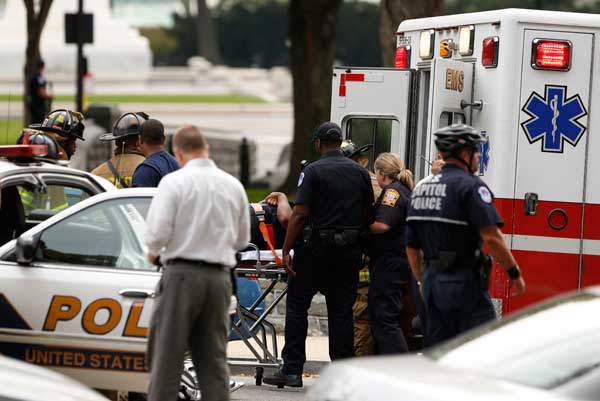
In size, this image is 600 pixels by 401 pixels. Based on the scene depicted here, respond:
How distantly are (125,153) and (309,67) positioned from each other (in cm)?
1287

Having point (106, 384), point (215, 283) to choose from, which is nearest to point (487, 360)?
point (215, 283)

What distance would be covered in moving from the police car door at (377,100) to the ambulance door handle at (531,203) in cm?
135

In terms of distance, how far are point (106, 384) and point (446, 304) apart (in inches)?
75.1

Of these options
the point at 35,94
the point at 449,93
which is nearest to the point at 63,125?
the point at 449,93

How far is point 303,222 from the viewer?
9492mm

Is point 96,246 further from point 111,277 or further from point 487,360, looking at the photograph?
point 487,360

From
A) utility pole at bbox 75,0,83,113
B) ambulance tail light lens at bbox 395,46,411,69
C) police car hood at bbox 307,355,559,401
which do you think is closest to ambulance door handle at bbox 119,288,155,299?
police car hood at bbox 307,355,559,401

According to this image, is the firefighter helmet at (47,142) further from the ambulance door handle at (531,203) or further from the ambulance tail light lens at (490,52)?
the ambulance door handle at (531,203)

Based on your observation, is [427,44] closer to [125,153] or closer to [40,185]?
[125,153]

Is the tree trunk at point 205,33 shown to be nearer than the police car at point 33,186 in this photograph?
No

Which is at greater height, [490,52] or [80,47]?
[490,52]

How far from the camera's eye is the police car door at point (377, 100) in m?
10.4

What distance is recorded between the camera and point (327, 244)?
9.47 metres

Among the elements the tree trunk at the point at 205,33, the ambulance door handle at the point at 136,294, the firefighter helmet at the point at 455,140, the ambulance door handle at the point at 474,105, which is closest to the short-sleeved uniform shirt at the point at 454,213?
the firefighter helmet at the point at 455,140
